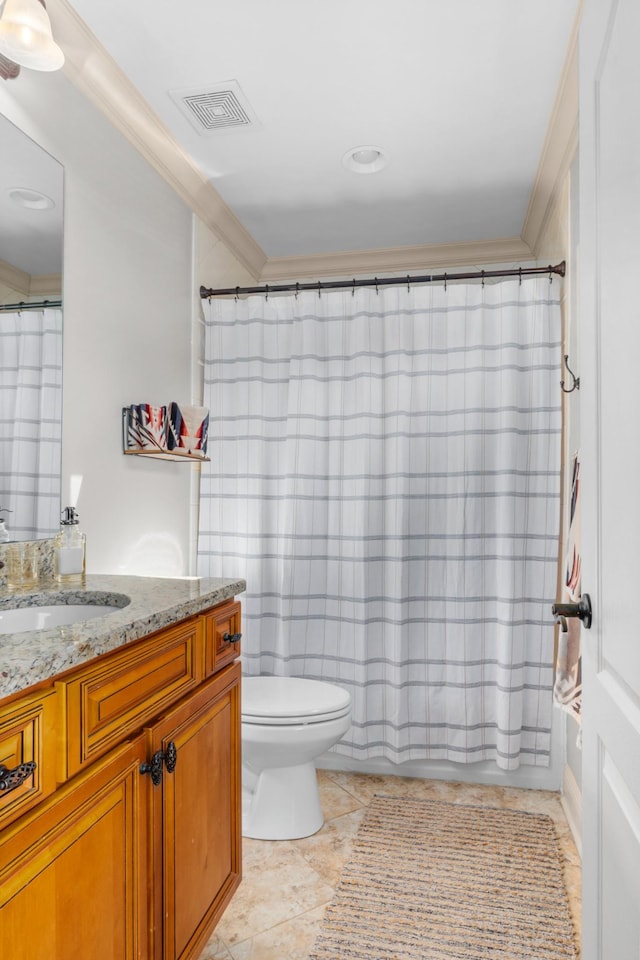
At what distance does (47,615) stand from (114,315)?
1068mm

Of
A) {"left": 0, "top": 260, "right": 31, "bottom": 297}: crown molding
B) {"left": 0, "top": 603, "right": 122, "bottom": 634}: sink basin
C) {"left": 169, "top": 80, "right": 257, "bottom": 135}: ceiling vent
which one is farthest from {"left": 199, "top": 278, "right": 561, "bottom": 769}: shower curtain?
{"left": 0, "top": 603, "right": 122, "bottom": 634}: sink basin

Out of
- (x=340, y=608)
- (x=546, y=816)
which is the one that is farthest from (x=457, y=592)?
(x=546, y=816)

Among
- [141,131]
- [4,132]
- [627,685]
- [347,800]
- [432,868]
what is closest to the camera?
[627,685]

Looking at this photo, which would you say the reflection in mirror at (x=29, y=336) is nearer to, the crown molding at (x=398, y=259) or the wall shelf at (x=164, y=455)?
the wall shelf at (x=164, y=455)

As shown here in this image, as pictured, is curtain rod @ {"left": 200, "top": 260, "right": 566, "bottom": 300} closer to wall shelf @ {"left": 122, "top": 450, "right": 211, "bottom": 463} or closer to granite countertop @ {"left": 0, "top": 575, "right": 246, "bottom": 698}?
wall shelf @ {"left": 122, "top": 450, "right": 211, "bottom": 463}

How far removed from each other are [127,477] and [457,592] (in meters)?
1.29

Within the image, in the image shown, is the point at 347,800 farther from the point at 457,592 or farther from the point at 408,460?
the point at 408,460

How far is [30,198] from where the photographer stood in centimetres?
168

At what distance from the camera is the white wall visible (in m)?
1.84

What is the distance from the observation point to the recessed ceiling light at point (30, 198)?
1634 millimetres

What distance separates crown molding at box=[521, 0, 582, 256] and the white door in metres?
0.80

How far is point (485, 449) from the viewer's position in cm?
247

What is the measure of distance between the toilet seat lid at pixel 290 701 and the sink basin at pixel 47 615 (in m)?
0.79

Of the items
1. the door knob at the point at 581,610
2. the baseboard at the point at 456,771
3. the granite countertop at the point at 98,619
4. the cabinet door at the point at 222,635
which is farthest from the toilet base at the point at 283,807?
the door knob at the point at 581,610
